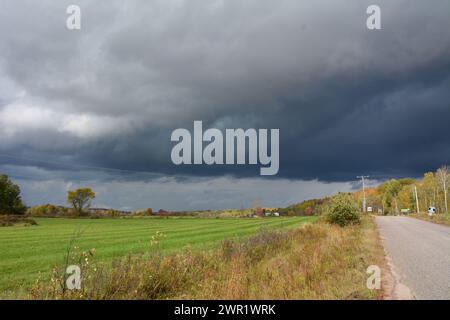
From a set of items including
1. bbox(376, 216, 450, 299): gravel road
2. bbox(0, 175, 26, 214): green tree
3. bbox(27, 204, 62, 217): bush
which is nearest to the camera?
bbox(376, 216, 450, 299): gravel road

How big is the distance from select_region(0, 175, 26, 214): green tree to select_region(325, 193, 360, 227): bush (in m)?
77.3

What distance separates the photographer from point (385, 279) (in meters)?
10.3

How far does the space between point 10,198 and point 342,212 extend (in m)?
79.7

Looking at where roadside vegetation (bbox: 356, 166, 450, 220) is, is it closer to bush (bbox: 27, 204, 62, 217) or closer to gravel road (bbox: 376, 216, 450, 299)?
gravel road (bbox: 376, 216, 450, 299)

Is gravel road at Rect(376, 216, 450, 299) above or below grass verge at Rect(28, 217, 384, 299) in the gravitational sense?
below

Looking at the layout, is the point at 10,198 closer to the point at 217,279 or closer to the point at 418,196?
the point at 217,279

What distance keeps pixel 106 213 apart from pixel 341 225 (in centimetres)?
8648

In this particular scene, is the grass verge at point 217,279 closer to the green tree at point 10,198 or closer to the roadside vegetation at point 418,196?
the roadside vegetation at point 418,196

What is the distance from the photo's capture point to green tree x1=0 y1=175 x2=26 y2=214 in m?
85.9

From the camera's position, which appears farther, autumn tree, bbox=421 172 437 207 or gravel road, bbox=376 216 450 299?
autumn tree, bbox=421 172 437 207

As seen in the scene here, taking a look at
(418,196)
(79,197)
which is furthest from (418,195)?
(79,197)

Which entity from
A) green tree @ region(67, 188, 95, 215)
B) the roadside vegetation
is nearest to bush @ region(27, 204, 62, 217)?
green tree @ region(67, 188, 95, 215)

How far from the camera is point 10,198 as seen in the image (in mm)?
87438
